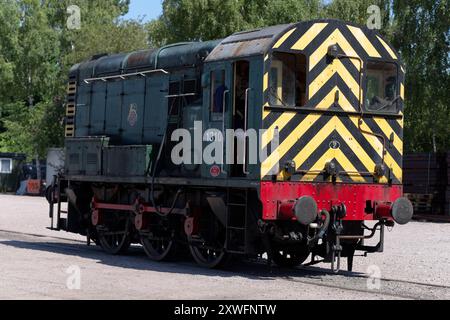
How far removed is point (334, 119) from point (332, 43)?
1143mm

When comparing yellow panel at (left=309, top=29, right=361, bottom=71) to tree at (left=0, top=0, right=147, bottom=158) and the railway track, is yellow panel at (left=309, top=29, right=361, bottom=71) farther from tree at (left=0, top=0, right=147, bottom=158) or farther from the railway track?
tree at (left=0, top=0, right=147, bottom=158)

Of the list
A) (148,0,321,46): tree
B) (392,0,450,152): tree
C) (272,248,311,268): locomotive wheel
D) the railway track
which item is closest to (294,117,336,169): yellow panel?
the railway track

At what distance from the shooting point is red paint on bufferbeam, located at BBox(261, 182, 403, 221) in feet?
40.0

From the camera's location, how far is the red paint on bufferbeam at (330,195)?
12.2 meters

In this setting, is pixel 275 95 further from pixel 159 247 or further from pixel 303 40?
pixel 159 247

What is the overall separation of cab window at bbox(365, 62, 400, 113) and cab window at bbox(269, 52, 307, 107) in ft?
3.99

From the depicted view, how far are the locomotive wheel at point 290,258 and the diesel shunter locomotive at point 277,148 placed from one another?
0.03 m

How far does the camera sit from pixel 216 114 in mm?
13211

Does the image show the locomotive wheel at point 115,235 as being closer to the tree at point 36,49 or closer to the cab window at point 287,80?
the cab window at point 287,80

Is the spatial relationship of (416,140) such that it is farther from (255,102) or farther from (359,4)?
(255,102)
